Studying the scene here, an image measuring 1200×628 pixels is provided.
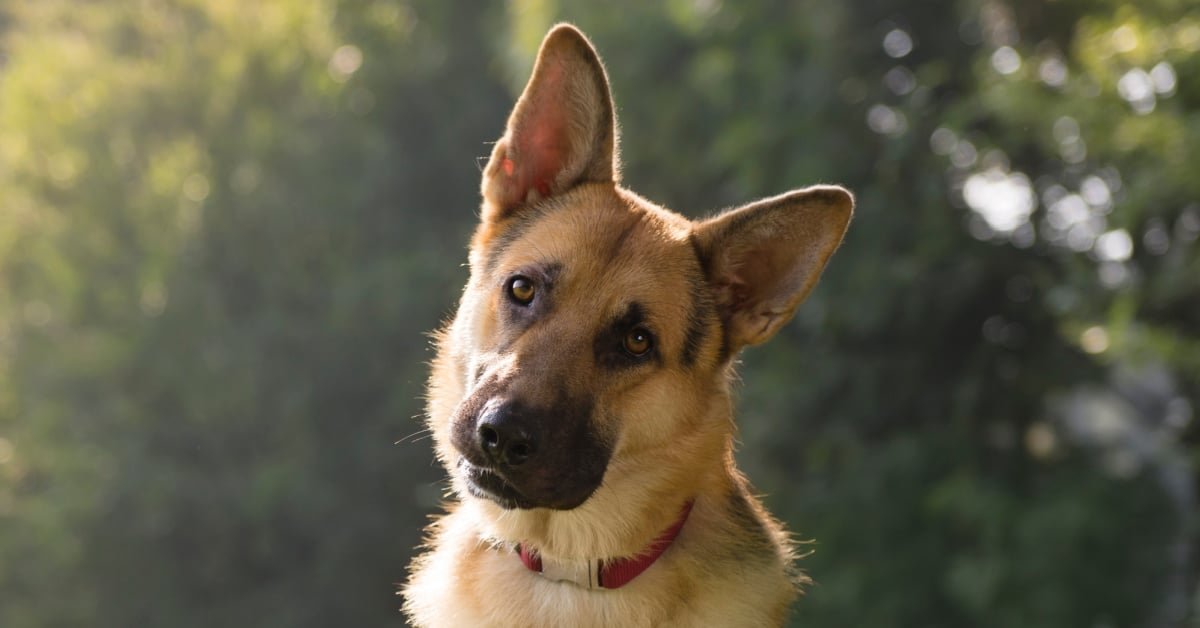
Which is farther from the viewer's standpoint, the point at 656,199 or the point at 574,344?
the point at 656,199

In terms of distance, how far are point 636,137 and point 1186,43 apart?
9613 mm

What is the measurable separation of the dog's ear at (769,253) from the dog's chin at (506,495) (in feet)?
3.41

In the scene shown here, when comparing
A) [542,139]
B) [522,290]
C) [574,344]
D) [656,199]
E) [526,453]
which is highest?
[542,139]

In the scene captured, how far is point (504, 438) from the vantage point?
4.01 metres

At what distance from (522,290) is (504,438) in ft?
2.65

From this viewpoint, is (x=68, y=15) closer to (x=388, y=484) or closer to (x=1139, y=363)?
(x=388, y=484)

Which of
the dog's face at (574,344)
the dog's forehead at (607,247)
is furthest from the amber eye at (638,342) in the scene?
the dog's forehead at (607,247)

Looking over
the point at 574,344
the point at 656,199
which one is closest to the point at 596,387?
the point at 574,344

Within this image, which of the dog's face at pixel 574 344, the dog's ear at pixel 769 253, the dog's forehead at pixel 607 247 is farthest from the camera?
the dog's forehead at pixel 607 247

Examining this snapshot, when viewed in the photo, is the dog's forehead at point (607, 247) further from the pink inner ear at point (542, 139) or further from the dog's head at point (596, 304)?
the pink inner ear at point (542, 139)

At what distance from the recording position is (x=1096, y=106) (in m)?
12.0

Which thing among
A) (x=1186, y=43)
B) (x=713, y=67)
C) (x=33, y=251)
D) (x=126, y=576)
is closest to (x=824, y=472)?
(x=713, y=67)

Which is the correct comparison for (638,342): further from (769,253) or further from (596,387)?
(769,253)

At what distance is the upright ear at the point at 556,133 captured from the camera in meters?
4.74
